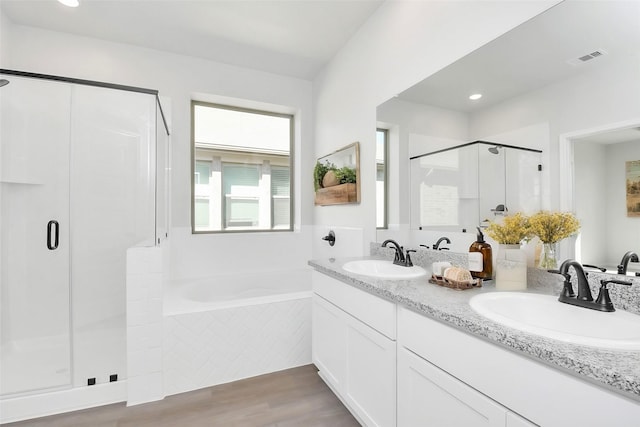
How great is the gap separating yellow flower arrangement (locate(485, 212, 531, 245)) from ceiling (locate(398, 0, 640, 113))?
22.0 inches

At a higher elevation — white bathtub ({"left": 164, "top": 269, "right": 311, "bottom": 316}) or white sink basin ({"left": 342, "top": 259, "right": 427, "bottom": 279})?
white sink basin ({"left": 342, "top": 259, "right": 427, "bottom": 279})

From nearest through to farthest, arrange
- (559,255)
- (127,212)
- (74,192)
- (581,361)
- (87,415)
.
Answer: (581,361) < (559,255) < (87,415) < (74,192) < (127,212)

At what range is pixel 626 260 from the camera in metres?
0.99

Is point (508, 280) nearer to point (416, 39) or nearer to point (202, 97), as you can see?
point (416, 39)

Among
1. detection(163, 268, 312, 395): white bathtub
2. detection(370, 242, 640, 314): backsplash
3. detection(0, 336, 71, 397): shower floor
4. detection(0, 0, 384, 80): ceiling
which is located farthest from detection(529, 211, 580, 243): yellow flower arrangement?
detection(0, 336, 71, 397): shower floor

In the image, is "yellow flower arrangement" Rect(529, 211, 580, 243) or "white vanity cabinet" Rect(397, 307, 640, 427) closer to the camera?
"white vanity cabinet" Rect(397, 307, 640, 427)

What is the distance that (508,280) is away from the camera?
3.95 feet

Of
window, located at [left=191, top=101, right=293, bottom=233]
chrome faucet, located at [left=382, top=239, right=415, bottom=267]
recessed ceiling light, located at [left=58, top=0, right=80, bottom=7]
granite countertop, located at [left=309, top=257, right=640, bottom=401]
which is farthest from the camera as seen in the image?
window, located at [left=191, top=101, right=293, bottom=233]

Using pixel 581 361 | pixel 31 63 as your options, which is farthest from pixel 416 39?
pixel 31 63

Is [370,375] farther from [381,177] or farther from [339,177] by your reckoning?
[339,177]

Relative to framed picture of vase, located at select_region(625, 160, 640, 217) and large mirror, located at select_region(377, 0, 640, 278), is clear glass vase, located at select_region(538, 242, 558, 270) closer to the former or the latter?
large mirror, located at select_region(377, 0, 640, 278)

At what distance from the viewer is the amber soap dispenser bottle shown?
1298 mm

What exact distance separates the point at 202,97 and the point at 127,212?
1503 millimetres

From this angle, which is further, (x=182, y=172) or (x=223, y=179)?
(x=223, y=179)
